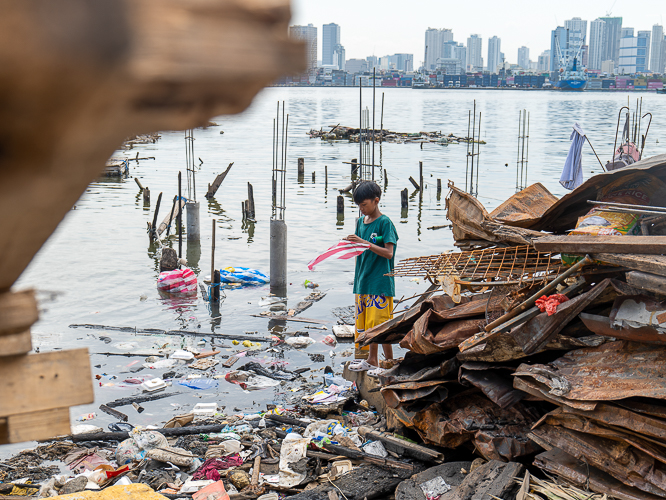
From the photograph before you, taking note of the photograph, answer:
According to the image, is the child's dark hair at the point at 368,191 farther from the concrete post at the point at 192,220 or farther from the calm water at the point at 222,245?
the concrete post at the point at 192,220

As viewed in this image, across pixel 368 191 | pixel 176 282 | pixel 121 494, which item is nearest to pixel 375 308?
pixel 368 191

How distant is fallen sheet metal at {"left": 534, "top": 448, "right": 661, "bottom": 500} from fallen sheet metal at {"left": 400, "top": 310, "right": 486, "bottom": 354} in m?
1.20

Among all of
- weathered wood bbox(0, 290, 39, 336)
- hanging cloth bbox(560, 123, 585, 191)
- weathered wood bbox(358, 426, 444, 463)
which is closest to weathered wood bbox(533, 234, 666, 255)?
weathered wood bbox(358, 426, 444, 463)

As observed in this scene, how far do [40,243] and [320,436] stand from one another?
208 inches

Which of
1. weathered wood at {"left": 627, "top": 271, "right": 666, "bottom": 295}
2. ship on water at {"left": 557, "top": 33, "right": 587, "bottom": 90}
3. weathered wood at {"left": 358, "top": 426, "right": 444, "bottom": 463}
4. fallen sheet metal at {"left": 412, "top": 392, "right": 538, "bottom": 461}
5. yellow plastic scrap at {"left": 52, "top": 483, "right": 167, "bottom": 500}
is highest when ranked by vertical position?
ship on water at {"left": 557, "top": 33, "right": 587, "bottom": 90}

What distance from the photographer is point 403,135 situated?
5094 centimetres

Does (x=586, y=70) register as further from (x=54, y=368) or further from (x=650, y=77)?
(x=54, y=368)

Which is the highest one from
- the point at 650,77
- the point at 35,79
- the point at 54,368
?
the point at 650,77

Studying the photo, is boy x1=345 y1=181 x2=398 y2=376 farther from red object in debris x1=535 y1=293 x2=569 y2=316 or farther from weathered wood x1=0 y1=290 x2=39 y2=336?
weathered wood x1=0 y1=290 x2=39 y2=336

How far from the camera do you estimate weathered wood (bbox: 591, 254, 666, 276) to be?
3.85 meters

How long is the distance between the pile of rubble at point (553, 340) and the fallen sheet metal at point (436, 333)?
0.04 feet

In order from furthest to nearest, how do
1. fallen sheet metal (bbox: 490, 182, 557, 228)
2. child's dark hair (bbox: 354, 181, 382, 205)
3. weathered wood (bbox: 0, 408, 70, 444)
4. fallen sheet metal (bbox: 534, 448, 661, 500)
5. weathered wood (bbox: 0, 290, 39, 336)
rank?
child's dark hair (bbox: 354, 181, 382, 205) < fallen sheet metal (bbox: 490, 182, 557, 228) < fallen sheet metal (bbox: 534, 448, 661, 500) < weathered wood (bbox: 0, 408, 70, 444) < weathered wood (bbox: 0, 290, 39, 336)

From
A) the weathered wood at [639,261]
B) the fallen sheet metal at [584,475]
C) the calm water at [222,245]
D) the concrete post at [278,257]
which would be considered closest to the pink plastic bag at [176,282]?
the calm water at [222,245]

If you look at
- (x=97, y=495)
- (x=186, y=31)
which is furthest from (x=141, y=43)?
(x=97, y=495)
